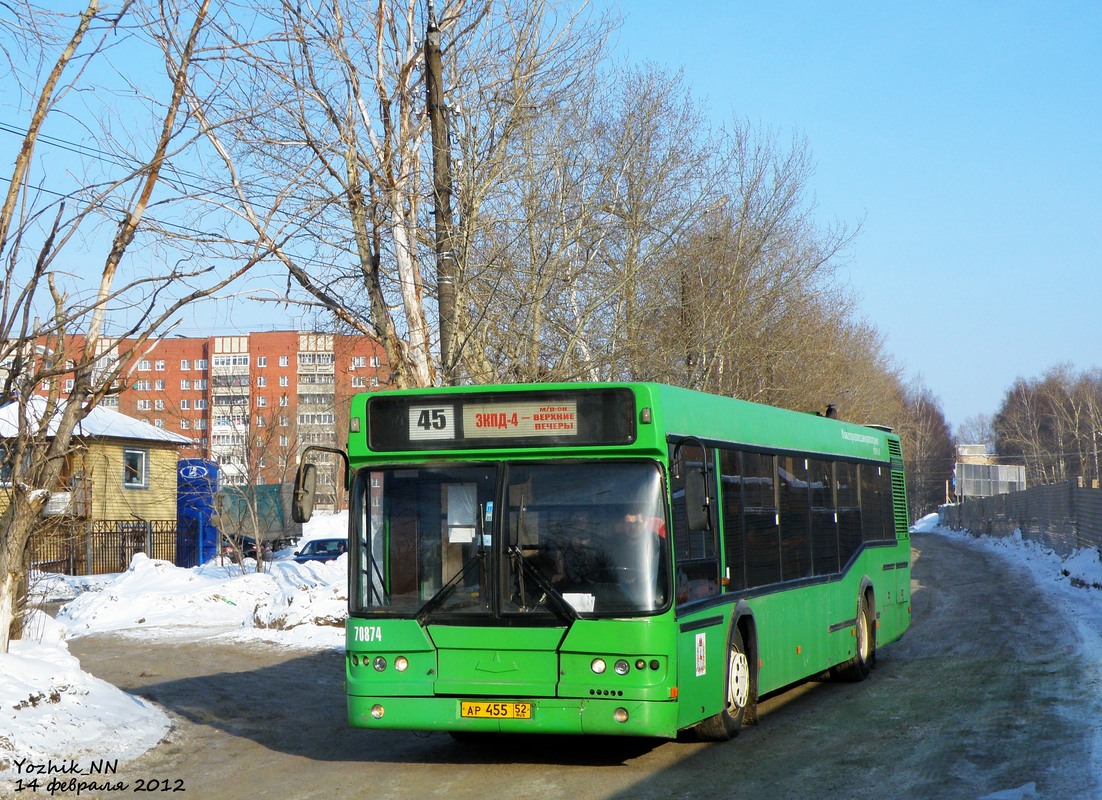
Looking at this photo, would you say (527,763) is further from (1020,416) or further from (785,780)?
(1020,416)

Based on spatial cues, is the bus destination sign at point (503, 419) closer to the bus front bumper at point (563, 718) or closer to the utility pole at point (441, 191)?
the bus front bumper at point (563, 718)

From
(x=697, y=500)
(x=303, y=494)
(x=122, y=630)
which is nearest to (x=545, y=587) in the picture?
(x=697, y=500)

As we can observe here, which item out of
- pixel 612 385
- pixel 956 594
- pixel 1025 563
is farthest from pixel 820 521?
pixel 1025 563

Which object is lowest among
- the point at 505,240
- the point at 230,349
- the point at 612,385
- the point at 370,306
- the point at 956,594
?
the point at 956,594

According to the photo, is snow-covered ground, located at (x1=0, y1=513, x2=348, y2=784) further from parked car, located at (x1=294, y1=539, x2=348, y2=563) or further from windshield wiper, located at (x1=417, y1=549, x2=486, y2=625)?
parked car, located at (x1=294, y1=539, x2=348, y2=563)

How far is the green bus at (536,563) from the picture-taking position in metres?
8.32

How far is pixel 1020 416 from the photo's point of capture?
12550 centimetres

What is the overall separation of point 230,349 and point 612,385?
331 ft

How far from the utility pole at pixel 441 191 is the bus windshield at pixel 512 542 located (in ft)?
26.9

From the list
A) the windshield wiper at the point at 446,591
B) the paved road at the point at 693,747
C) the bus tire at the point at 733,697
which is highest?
the windshield wiper at the point at 446,591

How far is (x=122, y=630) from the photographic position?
21.2 metres

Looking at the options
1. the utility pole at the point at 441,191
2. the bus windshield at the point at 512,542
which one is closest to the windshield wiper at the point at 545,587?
the bus windshield at the point at 512,542

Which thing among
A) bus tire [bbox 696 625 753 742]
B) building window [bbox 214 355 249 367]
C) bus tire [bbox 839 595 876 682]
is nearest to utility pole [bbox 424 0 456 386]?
bus tire [bbox 839 595 876 682]

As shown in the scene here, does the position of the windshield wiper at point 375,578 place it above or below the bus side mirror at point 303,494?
below
